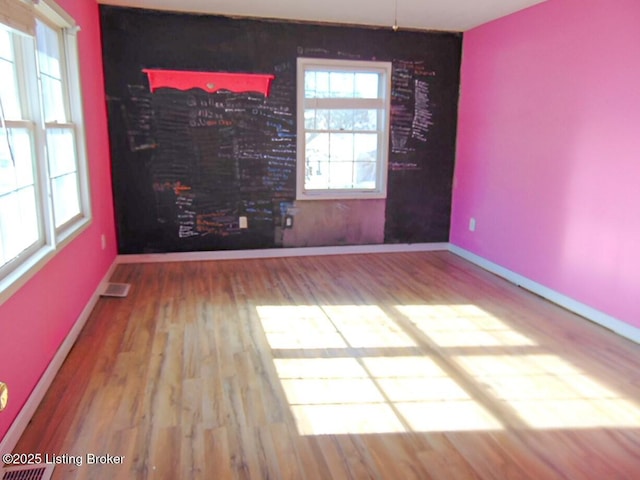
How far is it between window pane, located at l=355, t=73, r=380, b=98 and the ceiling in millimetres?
535

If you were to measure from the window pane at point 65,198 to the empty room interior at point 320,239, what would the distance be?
0.03m

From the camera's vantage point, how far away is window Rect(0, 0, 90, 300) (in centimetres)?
236

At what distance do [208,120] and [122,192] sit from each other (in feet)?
3.68

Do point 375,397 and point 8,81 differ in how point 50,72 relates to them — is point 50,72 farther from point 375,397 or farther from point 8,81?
point 375,397

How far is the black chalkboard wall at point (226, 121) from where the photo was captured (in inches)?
184

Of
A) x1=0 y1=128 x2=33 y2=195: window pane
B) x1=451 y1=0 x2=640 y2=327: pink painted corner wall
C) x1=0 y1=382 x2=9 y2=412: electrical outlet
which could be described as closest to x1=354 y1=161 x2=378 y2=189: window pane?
x1=451 y1=0 x2=640 y2=327: pink painted corner wall

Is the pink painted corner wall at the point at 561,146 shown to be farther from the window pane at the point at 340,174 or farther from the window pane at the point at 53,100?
the window pane at the point at 53,100

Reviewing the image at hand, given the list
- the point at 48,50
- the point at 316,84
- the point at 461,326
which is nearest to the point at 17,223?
the point at 48,50

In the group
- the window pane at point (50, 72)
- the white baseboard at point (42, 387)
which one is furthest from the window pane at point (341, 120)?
the white baseboard at point (42, 387)

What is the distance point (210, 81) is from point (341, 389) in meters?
3.44

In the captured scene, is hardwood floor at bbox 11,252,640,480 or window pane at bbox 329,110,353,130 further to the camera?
window pane at bbox 329,110,353,130

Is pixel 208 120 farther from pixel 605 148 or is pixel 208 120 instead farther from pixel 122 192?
pixel 605 148

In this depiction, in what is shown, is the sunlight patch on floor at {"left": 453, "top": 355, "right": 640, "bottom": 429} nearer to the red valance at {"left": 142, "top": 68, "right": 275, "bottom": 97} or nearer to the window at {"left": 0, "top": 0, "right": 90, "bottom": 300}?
the window at {"left": 0, "top": 0, "right": 90, "bottom": 300}

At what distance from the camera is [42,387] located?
2.48 metres
